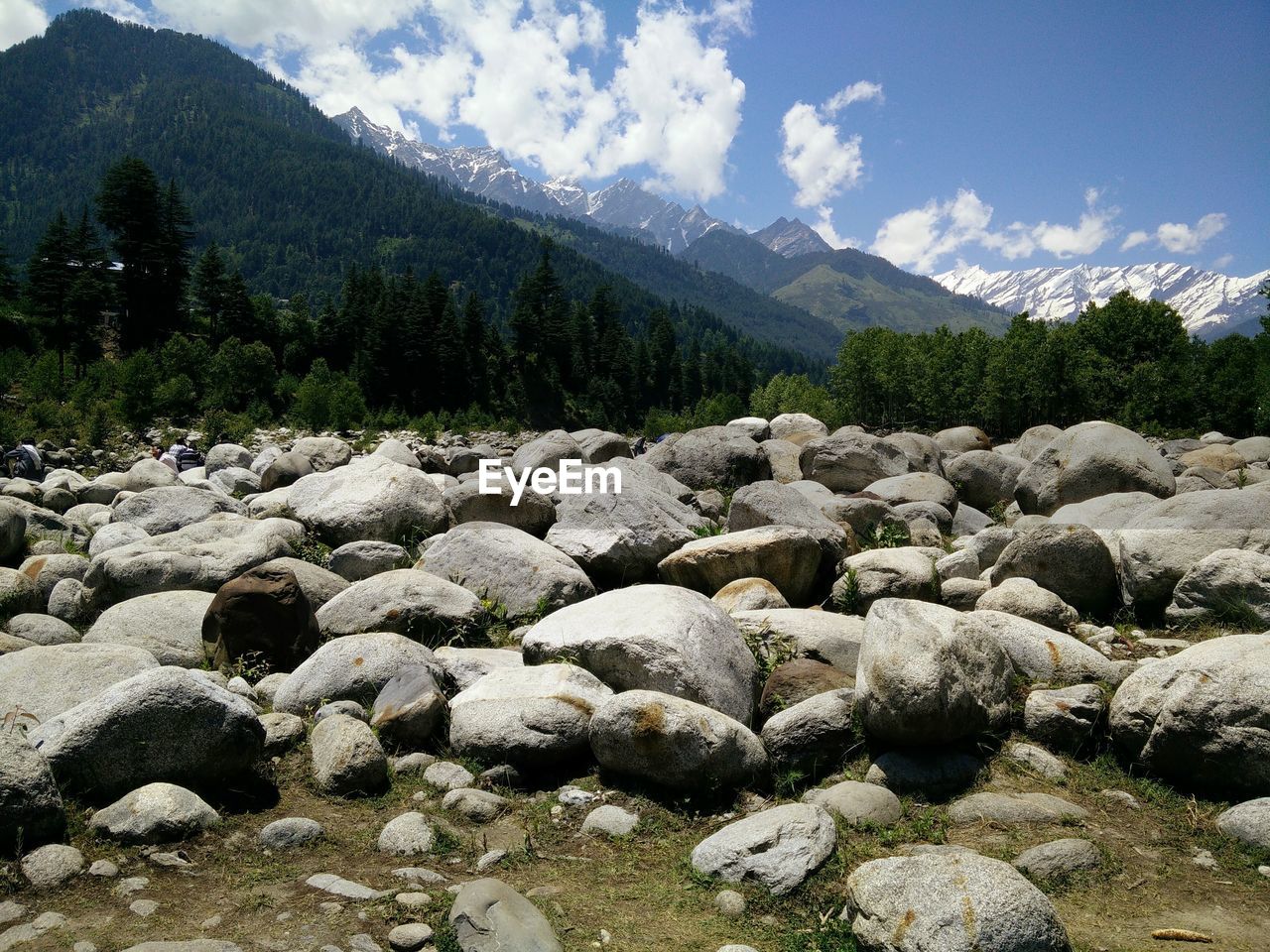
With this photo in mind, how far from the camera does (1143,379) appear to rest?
49531 mm

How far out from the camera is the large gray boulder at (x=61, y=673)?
699 centimetres

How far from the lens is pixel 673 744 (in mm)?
6344

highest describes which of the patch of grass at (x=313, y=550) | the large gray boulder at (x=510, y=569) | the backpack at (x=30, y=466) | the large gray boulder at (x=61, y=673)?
the large gray boulder at (x=510, y=569)

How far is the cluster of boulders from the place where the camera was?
18.2 feet

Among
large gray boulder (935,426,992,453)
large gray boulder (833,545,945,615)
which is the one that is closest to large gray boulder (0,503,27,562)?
large gray boulder (833,545,945,615)

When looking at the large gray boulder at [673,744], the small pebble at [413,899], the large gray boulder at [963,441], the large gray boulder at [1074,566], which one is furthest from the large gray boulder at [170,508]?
the large gray boulder at [963,441]

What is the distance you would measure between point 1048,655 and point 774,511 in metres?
6.09

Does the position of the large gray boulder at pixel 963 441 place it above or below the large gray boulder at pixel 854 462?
above

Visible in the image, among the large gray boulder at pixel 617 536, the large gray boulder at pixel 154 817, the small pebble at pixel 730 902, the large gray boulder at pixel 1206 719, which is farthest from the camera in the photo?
the large gray boulder at pixel 617 536

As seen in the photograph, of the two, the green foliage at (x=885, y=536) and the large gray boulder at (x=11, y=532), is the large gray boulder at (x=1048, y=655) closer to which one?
the green foliage at (x=885, y=536)

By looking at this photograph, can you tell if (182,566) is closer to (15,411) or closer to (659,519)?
(659,519)

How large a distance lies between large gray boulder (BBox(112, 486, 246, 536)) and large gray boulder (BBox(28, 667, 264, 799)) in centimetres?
976

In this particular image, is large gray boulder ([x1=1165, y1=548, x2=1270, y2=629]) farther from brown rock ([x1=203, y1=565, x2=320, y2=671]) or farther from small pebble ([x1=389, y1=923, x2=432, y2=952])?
brown rock ([x1=203, y1=565, x2=320, y2=671])

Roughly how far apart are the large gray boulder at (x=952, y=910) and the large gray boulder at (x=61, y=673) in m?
6.58
